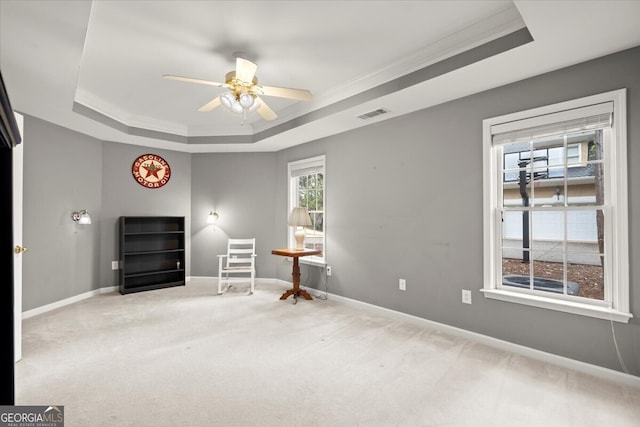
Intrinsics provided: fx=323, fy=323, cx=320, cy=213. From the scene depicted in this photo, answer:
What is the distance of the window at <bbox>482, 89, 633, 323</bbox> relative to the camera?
2.31 meters

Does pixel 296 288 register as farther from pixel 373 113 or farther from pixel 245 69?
pixel 245 69

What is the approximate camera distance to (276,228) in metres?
5.57

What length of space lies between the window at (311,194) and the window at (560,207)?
2376 millimetres

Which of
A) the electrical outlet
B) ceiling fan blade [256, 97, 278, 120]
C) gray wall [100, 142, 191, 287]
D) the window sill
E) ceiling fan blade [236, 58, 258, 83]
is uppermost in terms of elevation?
ceiling fan blade [236, 58, 258, 83]

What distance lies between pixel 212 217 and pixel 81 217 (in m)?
1.87

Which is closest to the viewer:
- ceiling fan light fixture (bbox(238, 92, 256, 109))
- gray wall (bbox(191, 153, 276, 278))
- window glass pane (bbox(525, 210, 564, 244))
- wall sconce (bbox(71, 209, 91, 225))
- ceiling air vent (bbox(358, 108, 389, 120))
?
window glass pane (bbox(525, 210, 564, 244))

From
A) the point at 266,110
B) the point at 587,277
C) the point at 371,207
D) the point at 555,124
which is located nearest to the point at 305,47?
the point at 266,110

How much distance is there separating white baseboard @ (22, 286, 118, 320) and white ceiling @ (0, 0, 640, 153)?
2275mm

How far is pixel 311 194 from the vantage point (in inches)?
199

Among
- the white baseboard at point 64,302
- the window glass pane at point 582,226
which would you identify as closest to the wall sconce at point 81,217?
the white baseboard at point 64,302

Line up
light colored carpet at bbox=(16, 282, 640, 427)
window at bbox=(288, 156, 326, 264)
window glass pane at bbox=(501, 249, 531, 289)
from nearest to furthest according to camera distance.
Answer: light colored carpet at bbox=(16, 282, 640, 427)
window glass pane at bbox=(501, 249, 531, 289)
window at bbox=(288, 156, 326, 264)

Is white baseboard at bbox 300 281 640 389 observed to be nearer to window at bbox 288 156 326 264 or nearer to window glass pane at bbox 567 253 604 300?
window glass pane at bbox 567 253 604 300

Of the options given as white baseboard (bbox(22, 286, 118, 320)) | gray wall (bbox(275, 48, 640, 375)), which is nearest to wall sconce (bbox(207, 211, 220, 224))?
white baseboard (bbox(22, 286, 118, 320))

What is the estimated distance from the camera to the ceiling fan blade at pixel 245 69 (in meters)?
2.50
